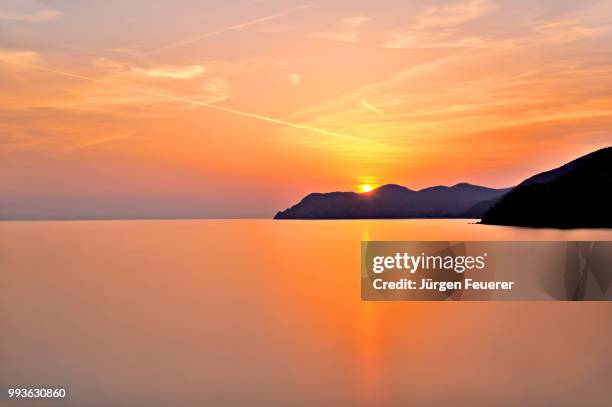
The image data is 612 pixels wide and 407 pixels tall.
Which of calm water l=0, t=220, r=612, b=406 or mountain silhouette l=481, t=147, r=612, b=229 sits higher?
mountain silhouette l=481, t=147, r=612, b=229

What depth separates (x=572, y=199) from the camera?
428ft

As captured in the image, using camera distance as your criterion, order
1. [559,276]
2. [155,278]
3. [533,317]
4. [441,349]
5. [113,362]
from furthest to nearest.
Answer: [559,276] → [155,278] → [533,317] → [441,349] → [113,362]

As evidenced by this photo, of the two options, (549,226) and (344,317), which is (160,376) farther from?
(549,226)

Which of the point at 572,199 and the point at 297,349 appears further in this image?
the point at 572,199

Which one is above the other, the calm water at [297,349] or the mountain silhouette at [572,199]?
the mountain silhouette at [572,199]

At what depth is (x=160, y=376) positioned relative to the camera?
57.3 ft

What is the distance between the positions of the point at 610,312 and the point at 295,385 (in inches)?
754

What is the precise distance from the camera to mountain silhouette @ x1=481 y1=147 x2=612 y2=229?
125750 mm

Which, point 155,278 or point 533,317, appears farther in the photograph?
point 155,278

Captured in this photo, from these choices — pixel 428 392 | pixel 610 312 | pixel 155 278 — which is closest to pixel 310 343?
pixel 428 392

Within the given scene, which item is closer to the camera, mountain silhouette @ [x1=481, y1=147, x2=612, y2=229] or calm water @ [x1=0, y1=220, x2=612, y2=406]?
calm water @ [x1=0, y1=220, x2=612, y2=406]

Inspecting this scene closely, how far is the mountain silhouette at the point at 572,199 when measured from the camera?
12575cm

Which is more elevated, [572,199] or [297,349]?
[572,199]

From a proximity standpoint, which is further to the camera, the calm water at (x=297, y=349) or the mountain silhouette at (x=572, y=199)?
the mountain silhouette at (x=572, y=199)
